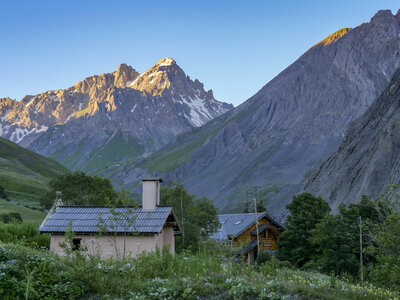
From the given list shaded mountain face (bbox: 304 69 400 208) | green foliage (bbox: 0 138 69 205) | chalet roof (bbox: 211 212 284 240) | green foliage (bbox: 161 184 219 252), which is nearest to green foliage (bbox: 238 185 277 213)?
shaded mountain face (bbox: 304 69 400 208)

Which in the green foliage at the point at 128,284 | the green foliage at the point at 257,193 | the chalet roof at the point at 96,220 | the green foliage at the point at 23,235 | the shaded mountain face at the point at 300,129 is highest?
the shaded mountain face at the point at 300,129

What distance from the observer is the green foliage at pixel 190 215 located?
4066 cm

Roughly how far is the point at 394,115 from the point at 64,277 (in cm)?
8929

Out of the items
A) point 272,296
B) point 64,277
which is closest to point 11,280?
point 64,277

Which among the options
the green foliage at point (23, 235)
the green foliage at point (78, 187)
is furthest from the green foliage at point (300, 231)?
the green foliage at point (23, 235)

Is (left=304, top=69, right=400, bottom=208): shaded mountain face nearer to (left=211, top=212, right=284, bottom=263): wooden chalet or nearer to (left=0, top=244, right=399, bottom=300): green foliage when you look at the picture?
(left=211, top=212, right=284, bottom=263): wooden chalet

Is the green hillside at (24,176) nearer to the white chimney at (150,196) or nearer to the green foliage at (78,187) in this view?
the green foliage at (78,187)

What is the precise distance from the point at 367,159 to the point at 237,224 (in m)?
39.2

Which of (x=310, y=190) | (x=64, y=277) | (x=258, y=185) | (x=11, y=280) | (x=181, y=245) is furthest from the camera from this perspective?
(x=258, y=185)

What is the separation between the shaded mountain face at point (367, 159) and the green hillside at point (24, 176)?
5227cm

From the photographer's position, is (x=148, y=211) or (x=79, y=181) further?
(x=79, y=181)

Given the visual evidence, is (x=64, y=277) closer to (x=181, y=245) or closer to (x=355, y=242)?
(x=181, y=245)

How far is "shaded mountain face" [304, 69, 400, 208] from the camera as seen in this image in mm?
78250

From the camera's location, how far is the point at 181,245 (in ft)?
128
